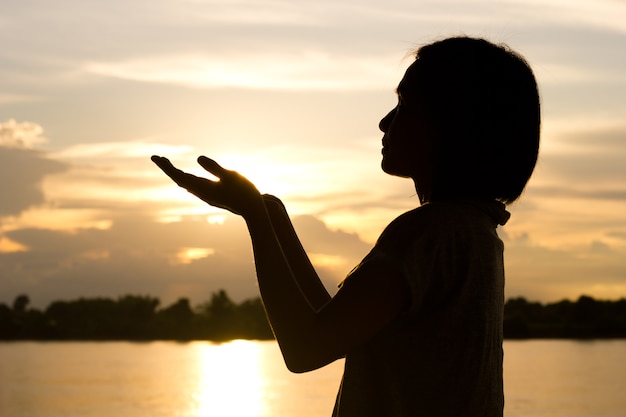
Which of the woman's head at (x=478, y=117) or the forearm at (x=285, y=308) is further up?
the woman's head at (x=478, y=117)

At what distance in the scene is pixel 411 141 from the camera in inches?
93.6

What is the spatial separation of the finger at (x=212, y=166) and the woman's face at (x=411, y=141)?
42cm

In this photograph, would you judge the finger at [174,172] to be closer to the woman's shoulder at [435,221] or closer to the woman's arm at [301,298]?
the woman's arm at [301,298]

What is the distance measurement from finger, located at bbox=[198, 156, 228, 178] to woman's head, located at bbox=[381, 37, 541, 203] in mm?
494

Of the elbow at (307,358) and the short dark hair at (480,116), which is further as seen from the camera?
the short dark hair at (480,116)

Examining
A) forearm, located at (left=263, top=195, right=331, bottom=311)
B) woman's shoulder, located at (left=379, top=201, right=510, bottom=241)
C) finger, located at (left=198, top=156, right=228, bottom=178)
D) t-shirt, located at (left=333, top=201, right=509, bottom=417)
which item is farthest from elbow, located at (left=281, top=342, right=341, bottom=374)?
forearm, located at (left=263, top=195, right=331, bottom=311)

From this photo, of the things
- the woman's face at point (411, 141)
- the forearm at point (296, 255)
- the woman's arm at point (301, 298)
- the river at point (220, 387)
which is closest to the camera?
the woman's arm at point (301, 298)

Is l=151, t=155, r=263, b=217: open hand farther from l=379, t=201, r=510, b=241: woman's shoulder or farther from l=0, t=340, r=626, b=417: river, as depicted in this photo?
l=0, t=340, r=626, b=417: river

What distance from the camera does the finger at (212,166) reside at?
7.31ft

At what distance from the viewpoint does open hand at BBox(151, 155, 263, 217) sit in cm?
226

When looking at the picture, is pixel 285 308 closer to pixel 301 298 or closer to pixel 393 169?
pixel 301 298

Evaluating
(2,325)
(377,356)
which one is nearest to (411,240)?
(377,356)

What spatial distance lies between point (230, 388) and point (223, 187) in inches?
3948

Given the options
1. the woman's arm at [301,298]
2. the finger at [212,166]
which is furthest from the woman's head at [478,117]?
the finger at [212,166]
